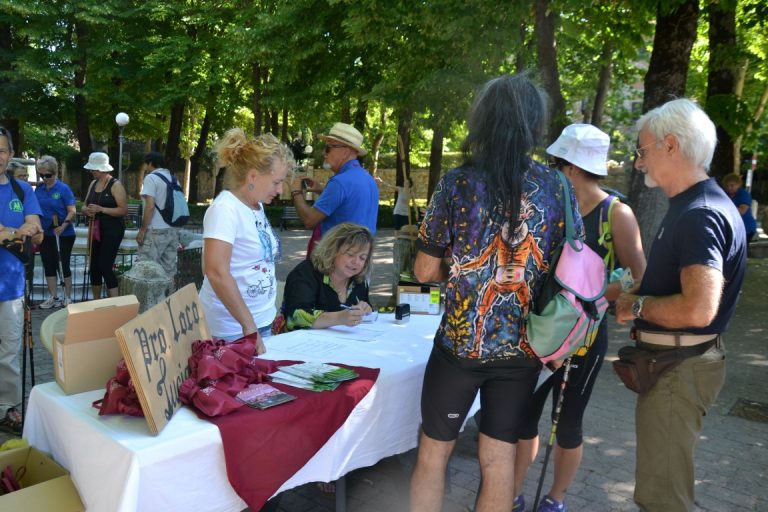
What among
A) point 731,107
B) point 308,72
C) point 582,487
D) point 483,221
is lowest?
point 582,487

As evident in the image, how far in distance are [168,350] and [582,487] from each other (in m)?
2.49

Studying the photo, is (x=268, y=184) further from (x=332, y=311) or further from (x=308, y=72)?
(x=308, y=72)

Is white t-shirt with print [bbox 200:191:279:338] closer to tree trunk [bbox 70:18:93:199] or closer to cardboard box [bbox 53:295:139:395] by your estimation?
cardboard box [bbox 53:295:139:395]

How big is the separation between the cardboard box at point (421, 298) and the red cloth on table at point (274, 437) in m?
→ 1.59

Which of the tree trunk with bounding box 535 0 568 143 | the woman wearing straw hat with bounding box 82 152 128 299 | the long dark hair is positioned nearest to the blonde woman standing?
the long dark hair

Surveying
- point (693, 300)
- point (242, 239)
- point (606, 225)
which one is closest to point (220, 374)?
point (242, 239)

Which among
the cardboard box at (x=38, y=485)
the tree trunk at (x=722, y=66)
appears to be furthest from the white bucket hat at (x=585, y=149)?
the tree trunk at (x=722, y=66)

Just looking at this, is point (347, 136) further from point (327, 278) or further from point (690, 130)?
point (690, 130)

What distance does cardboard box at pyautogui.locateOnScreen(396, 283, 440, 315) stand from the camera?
157 inches

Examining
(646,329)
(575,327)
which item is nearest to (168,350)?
(575,327)

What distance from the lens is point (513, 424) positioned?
236cm

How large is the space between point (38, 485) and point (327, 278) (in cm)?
190

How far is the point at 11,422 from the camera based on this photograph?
3984mm

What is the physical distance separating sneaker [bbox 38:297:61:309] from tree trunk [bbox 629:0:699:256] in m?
7.12
